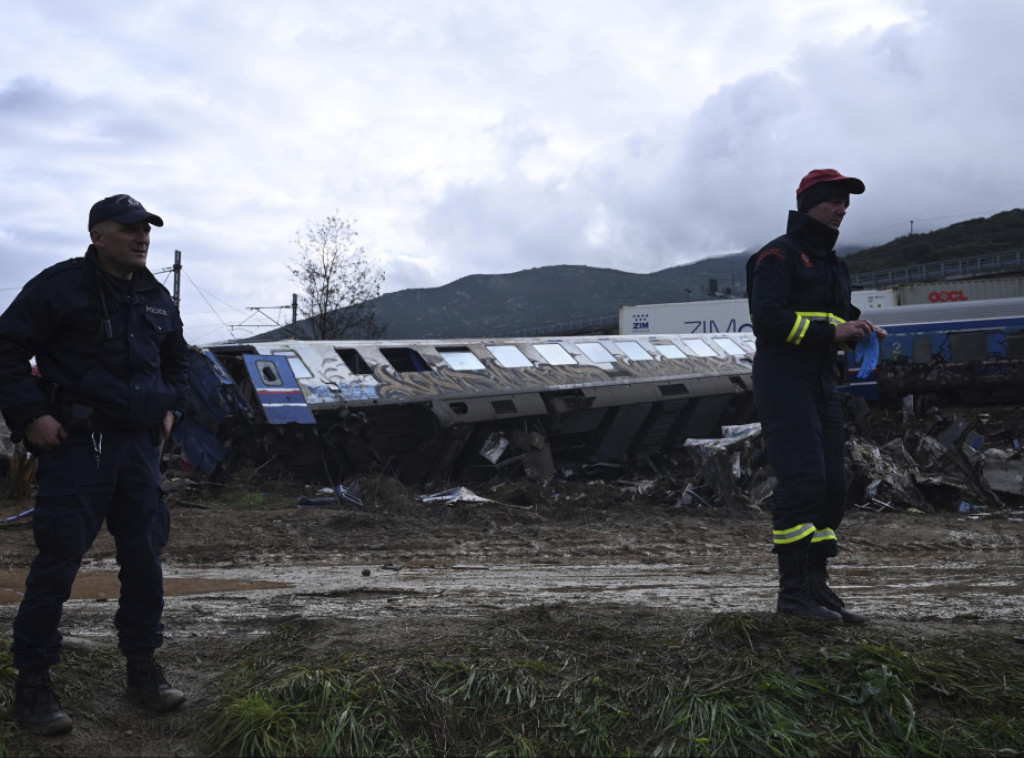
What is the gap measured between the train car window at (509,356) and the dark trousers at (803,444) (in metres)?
11.8

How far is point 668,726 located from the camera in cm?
306

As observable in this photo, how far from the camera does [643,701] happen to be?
3223 mm

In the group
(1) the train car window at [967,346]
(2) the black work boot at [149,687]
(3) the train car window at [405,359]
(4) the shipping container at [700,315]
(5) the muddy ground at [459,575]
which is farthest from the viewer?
(4) the shipping container at [700,315]

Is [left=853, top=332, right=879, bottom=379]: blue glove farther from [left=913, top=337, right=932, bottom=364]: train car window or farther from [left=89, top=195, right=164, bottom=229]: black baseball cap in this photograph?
[left=913, top=337, right=932, bottom=364]: train car window

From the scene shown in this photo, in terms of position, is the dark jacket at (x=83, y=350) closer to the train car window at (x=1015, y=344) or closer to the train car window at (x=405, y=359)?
the train car window at (x=405, y=359)

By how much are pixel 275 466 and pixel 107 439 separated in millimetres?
10599

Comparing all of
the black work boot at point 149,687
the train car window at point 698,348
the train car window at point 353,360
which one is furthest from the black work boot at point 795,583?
the train car window at point 698,348

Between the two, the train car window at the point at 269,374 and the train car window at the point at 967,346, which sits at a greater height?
the train car window at the point at 269,374

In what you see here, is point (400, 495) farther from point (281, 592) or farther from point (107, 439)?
point (107, 439)

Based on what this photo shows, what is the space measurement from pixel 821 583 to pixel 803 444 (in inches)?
26.2

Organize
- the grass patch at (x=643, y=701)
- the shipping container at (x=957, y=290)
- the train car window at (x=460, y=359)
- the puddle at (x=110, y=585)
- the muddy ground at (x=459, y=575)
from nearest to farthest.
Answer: the grass patch at (x=643, y=701) → the muddy ground at (x=459, y=575) → the puddle at (x=110, y=585) → the train car window at (x=460, y=359) → the shipping container at (x=957, y=290)

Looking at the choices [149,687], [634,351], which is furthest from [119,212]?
[634,351]

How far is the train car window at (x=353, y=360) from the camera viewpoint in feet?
47.2

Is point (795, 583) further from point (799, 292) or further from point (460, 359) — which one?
point (460, 359)
